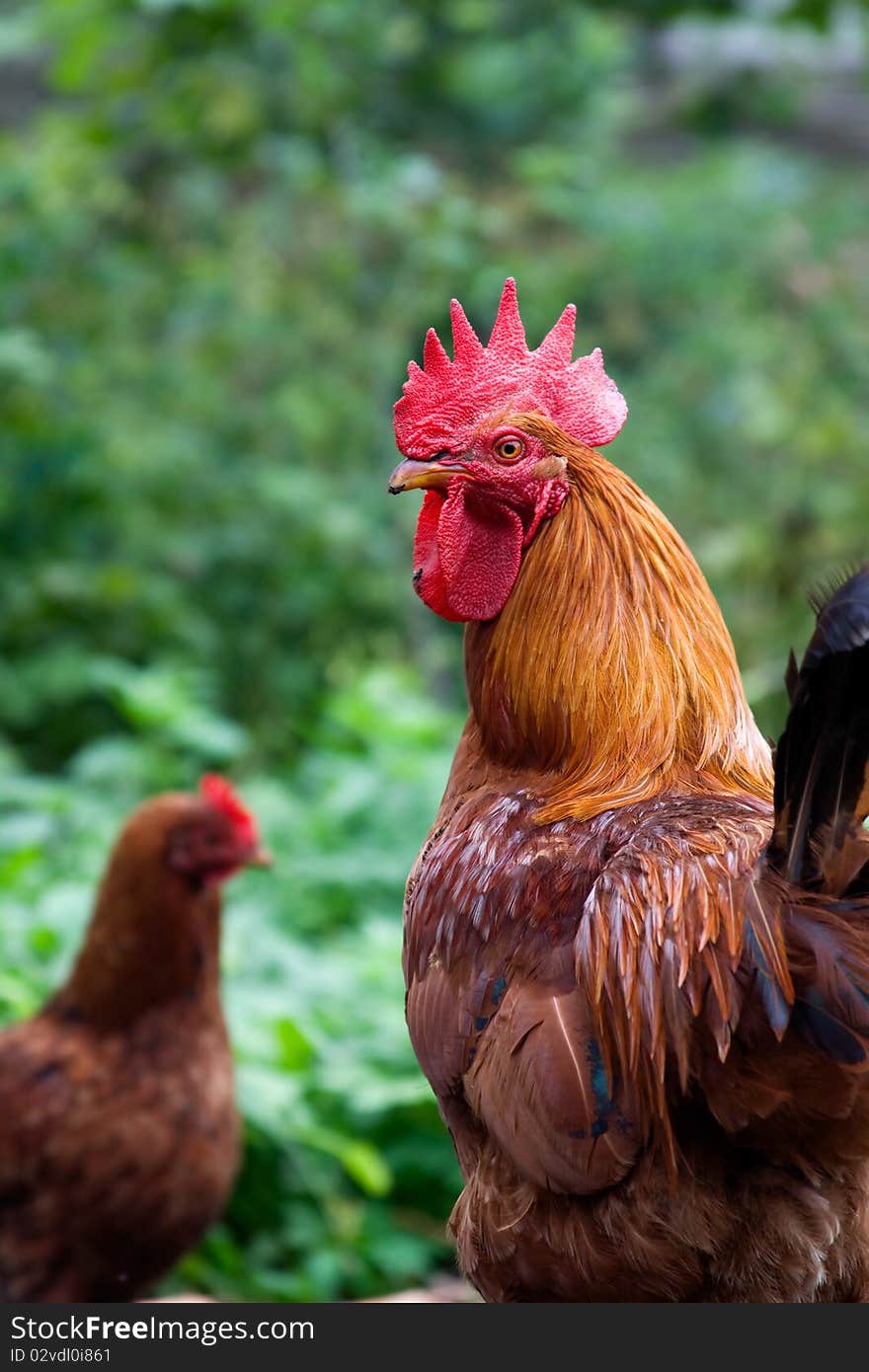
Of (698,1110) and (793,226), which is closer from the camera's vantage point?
(698,1110)

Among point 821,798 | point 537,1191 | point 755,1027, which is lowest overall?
point 537,1191

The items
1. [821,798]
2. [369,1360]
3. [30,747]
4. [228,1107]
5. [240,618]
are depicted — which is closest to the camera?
[821,798]

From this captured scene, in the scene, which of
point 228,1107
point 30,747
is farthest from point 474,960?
point 30,747

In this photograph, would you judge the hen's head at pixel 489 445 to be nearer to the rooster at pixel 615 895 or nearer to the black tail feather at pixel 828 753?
the rooster at pixel 615 895

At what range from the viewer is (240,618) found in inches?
348

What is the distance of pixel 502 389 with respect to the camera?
259 cm

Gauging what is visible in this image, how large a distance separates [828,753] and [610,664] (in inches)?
21.1

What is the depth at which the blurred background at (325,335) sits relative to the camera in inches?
303

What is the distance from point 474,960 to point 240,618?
664cm

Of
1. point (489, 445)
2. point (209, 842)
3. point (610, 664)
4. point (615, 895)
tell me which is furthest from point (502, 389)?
point (209, 842)

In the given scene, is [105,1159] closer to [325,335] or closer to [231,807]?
[231,807]

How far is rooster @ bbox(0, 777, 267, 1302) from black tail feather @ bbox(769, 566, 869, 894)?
231 cm

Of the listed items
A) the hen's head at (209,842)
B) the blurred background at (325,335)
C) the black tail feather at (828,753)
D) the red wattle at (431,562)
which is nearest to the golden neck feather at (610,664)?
the red wattle at (431,562)

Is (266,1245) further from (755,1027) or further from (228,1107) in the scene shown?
(755,1027)
